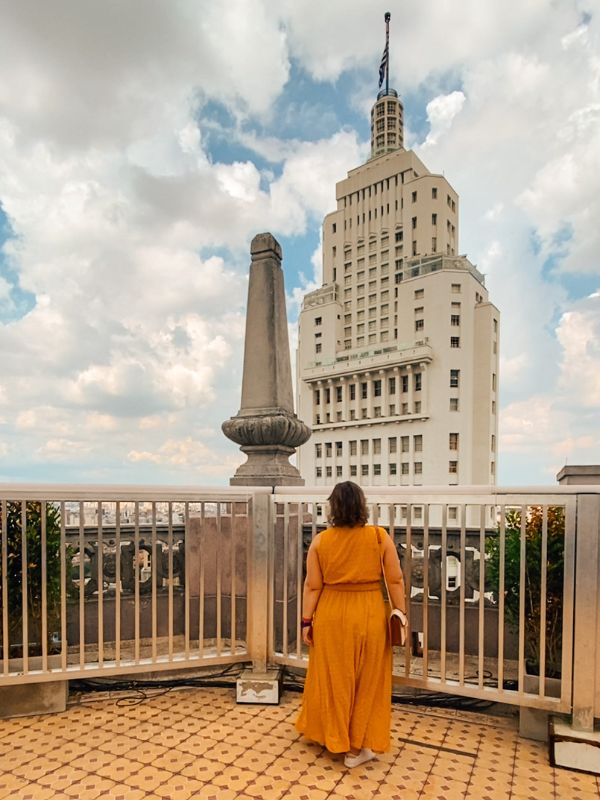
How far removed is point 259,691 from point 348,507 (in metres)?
1.50

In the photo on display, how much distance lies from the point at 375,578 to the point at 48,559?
2078 mm

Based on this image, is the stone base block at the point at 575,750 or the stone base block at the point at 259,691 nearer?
the stone base block at the point at 575,750

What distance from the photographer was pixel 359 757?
225cm

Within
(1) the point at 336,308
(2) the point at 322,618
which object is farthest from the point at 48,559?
(1) the point at 336,308

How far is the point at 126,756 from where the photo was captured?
231 centimetres

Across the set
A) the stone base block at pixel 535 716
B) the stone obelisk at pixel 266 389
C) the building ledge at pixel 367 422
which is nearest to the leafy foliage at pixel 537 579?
the stone base block at pixel 535 716

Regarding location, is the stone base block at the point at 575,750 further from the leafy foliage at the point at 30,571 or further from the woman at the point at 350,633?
the leafy foliage at the point at 30,571

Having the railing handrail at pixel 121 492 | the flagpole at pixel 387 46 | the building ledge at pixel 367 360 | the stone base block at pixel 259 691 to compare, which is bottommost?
the stone base block at pixel 259 691

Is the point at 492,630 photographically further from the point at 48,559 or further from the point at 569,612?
the point at 48,559

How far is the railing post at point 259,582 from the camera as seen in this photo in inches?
121

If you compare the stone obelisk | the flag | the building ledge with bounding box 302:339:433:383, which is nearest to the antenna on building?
the flag

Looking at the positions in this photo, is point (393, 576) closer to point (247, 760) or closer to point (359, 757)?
point (359, 757)

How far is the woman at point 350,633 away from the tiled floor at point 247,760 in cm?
16

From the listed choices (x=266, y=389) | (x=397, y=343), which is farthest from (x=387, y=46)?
(x=266, y=389)
